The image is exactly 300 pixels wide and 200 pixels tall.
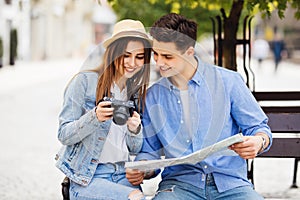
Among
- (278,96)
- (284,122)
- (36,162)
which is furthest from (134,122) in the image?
(36,162)

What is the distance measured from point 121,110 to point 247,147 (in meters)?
0.61

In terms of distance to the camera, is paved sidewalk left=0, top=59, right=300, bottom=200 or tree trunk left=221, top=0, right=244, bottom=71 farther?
paved sidewalk left=0, top=59, right=300, bottom=200

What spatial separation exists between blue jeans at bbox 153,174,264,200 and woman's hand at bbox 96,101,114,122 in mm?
548

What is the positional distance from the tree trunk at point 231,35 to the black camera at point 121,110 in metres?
2.89

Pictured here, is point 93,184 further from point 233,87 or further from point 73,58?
point 73,58

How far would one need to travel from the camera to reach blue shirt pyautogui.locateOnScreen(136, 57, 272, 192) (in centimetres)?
372

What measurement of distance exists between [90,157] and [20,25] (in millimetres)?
43247

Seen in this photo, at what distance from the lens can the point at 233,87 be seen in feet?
12.5

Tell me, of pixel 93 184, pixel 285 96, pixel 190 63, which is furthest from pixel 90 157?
pixel 285 96

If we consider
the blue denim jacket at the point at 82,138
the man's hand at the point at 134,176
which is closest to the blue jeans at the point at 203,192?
the man's hand at the point at 134,176

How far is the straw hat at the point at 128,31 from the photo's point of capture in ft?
11.8

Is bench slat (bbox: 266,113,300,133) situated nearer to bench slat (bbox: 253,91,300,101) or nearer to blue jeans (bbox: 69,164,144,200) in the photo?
bench slat (bbox: 253,91,300,101)

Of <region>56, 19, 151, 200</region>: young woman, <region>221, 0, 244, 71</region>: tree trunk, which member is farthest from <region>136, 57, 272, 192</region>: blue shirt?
<region>221, 0, 244, 71</region>: tree trunk

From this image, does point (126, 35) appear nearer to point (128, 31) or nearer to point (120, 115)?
point (128, 31)
